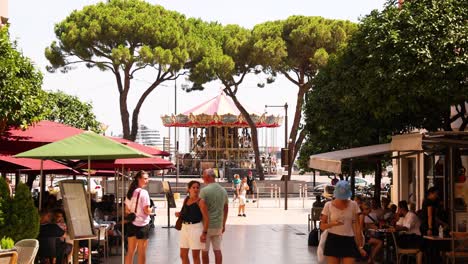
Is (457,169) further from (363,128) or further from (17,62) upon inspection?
(17,62)

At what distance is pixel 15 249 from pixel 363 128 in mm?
18142

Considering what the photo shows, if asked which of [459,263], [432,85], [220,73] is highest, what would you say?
[220,73]

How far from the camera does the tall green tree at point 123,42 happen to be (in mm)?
62062

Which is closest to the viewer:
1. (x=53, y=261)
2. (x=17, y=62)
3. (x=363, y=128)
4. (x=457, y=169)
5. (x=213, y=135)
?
(x=53, y=261)

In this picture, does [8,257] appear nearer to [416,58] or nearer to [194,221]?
[194,221]

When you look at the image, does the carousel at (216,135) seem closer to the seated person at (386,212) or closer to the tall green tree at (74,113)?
the tall green tree at (74,113)

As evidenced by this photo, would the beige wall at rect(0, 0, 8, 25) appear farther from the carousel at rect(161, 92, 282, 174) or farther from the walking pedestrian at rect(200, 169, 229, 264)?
the carousel at rect(161, 92, 282, 174)

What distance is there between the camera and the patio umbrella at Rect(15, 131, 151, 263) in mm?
14562

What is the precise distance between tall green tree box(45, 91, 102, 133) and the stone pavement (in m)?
13.1

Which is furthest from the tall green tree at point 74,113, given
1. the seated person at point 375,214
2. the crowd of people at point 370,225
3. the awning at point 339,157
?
the seated person at point 375,214

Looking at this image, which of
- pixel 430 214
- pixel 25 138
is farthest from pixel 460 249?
pixel 25 138

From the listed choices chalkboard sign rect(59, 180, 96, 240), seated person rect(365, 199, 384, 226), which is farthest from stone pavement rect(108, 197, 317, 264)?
chalkboard sign rect(59, 180, 96, 240)

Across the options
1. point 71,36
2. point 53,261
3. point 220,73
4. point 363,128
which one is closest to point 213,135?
point 220,73

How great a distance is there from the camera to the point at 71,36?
203ft
